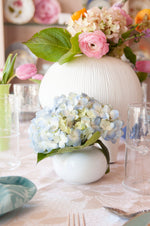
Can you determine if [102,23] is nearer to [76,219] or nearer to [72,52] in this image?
[72,52]

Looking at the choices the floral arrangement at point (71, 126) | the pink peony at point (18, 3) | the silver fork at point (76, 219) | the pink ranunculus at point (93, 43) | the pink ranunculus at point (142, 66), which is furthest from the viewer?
the pink peony at point (18, 3)

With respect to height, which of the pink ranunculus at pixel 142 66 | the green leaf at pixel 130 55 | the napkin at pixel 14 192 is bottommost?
the napkin at pixel 14 192

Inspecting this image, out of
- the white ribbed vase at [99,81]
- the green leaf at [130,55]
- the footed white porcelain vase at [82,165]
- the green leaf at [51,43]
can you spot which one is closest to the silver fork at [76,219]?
the footed white porcelain vase at [82,165]

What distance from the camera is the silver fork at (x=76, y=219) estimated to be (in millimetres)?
456

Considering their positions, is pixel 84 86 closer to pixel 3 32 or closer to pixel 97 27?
pixel 97 27

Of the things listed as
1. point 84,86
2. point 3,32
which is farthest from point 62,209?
point 3,32

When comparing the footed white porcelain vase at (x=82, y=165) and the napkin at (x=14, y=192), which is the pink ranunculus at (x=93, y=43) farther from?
the napkin at (x=14, y=192)

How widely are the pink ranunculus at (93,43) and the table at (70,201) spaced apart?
288 millimetres

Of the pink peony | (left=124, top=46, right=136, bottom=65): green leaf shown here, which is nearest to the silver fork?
(left=124, top=46, right=136, bottom=65): green leaf

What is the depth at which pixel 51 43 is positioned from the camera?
0.80 meters

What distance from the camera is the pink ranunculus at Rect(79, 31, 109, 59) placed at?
72cm

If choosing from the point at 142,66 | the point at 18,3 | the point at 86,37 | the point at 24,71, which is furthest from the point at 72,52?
the point at 18,3

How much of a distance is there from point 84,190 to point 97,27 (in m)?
0.41

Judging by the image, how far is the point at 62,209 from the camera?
521 millimetres
